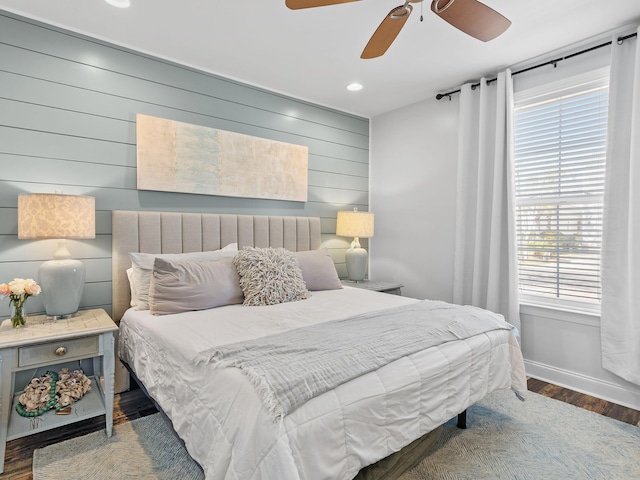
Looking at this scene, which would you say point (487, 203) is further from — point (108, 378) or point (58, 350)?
point (58, 350)

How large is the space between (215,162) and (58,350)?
5.84ft

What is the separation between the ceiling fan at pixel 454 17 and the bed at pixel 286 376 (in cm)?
154

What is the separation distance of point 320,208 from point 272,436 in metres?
2.97

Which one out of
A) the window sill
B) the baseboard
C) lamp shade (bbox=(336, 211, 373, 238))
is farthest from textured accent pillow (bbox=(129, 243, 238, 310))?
the baseboard

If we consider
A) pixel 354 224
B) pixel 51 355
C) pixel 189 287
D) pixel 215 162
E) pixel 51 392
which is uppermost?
pixel 215 162

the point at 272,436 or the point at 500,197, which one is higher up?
the point at 500,197

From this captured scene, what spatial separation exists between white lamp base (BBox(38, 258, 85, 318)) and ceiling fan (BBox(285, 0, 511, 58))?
6.37 feet

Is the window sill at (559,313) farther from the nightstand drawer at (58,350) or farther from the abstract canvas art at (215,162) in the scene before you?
the nightstand drawer at (58,350)

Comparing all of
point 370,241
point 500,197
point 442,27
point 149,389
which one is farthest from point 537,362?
point 149,389

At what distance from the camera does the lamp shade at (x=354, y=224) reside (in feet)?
12.4

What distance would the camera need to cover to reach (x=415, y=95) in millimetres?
3664

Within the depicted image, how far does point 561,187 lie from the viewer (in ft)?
9.32

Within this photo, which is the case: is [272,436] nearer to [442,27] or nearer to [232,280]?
[232,280]

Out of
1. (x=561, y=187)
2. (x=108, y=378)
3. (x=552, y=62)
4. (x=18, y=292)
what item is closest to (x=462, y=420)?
(x=561, y=187)
